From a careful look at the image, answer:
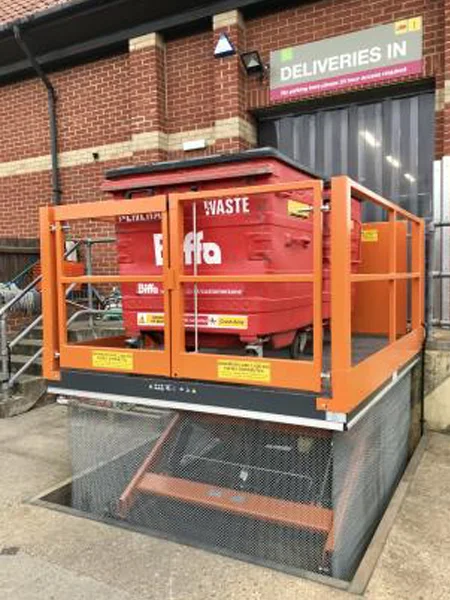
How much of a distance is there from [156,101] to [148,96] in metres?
0.15

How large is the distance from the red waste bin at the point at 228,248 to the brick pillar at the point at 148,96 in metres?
4.17

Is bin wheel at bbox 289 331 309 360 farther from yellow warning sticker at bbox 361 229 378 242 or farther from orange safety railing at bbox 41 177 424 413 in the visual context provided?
yellow warning sticker at bbox 361 229 378 242

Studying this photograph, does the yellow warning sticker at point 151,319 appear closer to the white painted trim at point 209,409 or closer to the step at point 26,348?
the white painted trim at point 209,409

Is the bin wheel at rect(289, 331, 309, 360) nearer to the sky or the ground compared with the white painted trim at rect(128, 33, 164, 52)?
nearer to the ground

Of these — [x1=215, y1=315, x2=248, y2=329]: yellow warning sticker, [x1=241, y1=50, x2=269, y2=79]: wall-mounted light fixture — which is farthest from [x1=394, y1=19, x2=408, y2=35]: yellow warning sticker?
[x1=215, y1=315, x2=248, y2=329]: yellow warning sticker

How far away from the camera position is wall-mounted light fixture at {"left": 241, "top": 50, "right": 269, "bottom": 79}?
681 centimetres

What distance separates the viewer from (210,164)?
318 centimetres

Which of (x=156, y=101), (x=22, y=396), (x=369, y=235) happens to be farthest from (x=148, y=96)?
(x=22, y=396)

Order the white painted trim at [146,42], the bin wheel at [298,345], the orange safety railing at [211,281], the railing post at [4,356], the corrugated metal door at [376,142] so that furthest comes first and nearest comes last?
the white painted trim at [146,42]
the corrugated metal door at [376,142]
the railing post at [4,356]
the bin wheel at [298,345]
the orange safety railing at [211,281]

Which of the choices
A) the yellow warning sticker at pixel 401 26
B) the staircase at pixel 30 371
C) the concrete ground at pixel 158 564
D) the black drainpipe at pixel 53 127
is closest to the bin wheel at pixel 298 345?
the concrete ground at pixel 158 564

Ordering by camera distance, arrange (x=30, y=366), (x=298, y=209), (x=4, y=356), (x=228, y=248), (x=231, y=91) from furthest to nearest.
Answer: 1. (x=231, y=91)
2. (x=30, y=366)
3. (x=4, y=356)
4. (x=298, y=209)
5. (x=228, y=248)

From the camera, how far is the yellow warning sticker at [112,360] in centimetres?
326

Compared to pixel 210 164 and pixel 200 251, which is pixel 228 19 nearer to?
pixel 210 164

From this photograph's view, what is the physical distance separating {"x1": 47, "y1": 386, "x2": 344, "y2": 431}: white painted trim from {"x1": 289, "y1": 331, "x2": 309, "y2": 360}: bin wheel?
768mm
